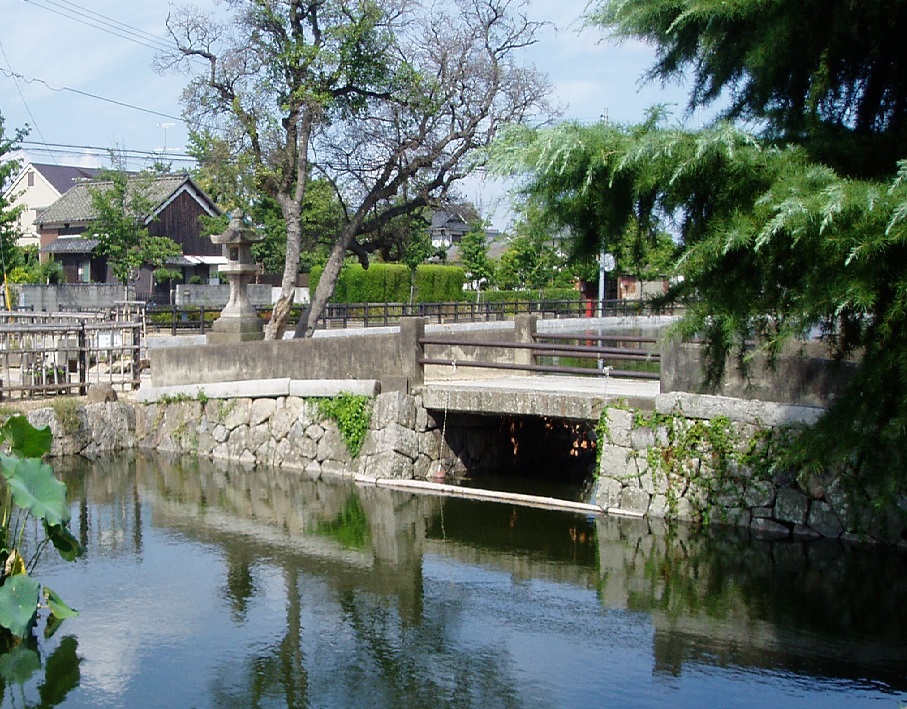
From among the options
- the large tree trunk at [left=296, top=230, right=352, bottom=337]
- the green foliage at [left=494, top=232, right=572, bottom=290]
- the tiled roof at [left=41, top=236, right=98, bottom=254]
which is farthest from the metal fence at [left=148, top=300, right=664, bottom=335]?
the tiled roof at [left=41, top=236, right=98, bottom=254]

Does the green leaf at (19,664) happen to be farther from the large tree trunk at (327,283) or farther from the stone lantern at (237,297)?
the large tree trunk at (327,283)

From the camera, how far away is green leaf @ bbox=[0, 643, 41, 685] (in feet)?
26.1

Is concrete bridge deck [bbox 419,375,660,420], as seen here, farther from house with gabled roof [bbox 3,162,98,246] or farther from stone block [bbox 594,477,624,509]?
house with gabled roof [bbox 3,162,98,246]

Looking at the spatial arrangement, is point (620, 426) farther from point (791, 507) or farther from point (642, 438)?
point (791, 507)

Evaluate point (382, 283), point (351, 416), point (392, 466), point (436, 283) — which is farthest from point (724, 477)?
point (436, 283)

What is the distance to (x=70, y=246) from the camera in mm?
47406

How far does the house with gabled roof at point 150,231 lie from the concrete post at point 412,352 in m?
33.0

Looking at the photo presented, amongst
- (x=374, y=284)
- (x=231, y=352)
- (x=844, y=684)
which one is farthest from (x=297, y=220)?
(x=374, y=284)

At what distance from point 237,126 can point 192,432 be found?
25.4ft

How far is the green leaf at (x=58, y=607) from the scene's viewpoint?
28.7ft

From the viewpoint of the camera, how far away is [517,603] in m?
9.73

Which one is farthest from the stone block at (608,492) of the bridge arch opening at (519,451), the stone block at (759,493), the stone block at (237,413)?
the stone block at (237,413)

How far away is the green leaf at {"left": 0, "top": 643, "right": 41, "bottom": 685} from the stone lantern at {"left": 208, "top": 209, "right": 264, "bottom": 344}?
33.1ft

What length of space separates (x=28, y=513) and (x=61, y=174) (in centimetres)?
6461
